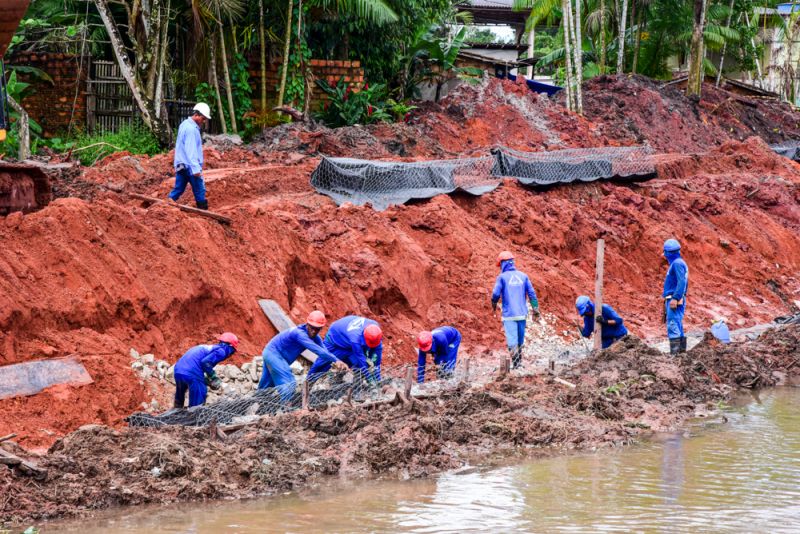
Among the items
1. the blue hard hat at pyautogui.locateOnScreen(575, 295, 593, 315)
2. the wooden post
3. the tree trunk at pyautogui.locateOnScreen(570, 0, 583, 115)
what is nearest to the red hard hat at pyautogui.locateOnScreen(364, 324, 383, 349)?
the wooden post

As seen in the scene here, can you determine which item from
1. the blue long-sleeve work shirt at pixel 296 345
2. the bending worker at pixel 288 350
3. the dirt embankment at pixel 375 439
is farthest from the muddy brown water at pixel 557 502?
the bending worker at pixel 288 350

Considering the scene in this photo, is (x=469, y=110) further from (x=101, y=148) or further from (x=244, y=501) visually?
(x=244, y=501)

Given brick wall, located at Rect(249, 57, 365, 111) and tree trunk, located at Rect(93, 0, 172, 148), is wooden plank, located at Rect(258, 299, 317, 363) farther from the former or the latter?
brick wall, located at Rect(249, 57, 365, 111)

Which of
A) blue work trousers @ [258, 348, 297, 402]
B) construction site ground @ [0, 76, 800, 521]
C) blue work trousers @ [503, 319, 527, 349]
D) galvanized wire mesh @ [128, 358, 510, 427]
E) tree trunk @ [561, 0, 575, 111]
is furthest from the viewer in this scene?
tree trunk @ [561, 0, 575, 111]

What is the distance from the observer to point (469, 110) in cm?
2617

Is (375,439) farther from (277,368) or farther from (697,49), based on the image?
(697,49)

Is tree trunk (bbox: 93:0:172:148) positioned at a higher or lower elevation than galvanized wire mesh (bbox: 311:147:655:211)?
higher

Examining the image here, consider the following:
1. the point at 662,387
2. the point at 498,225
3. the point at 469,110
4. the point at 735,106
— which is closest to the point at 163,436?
the point at 662,387

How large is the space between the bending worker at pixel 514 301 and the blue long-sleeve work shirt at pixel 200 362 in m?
3.98

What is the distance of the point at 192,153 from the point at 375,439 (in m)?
6.09

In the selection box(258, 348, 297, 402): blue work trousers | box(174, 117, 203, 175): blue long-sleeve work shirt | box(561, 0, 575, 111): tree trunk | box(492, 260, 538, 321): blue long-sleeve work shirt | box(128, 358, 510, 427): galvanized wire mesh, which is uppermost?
box(561, 0, 575, 111): tree trunk

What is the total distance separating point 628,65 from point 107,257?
30.6 metres

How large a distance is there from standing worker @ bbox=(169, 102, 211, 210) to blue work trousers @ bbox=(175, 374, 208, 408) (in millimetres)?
4534

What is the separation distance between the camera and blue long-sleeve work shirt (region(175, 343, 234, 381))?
10273mm
